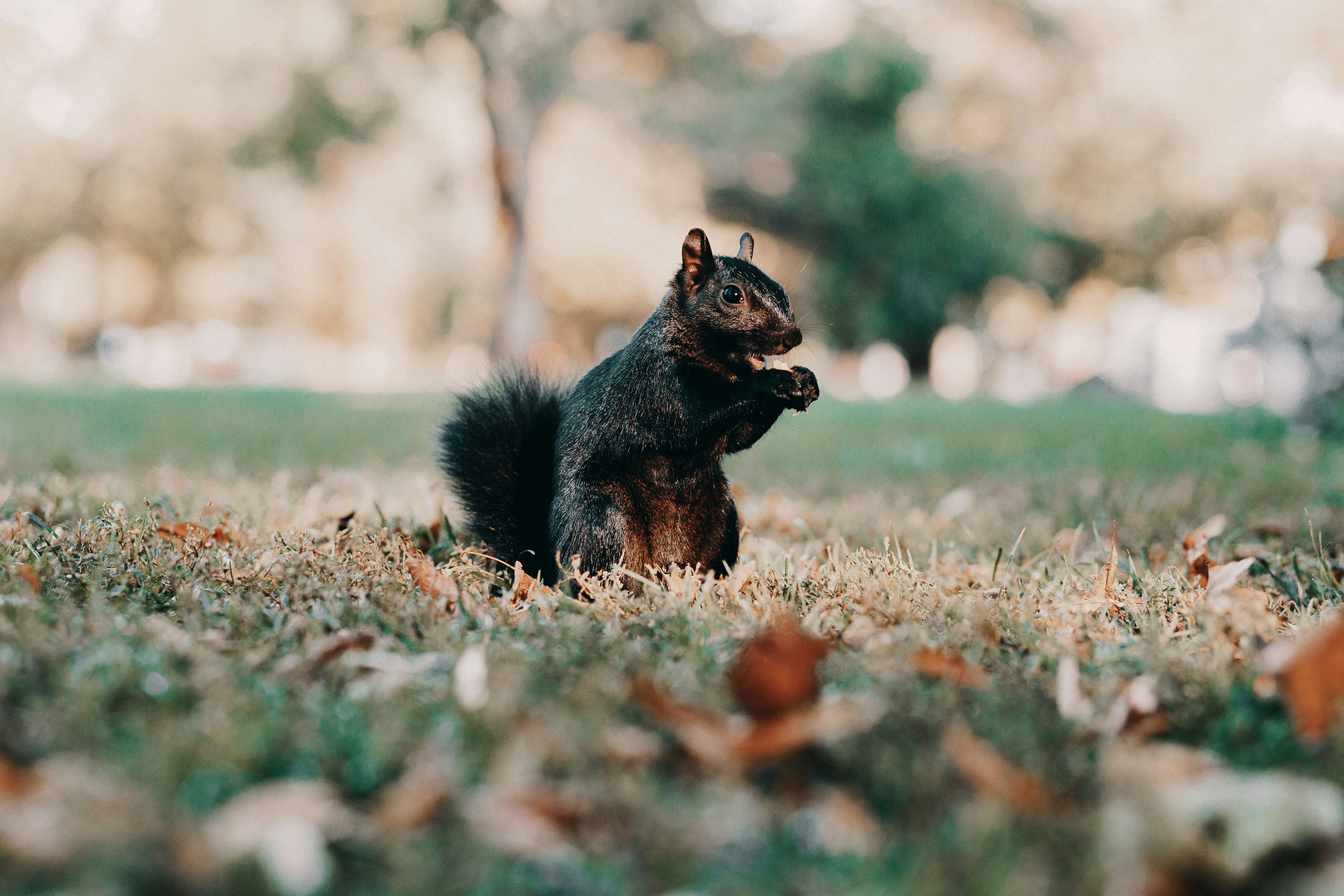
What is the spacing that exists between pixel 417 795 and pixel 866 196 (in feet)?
67.0

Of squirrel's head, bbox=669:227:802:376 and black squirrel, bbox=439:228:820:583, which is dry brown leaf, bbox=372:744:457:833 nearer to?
black squirrel, bbox=439:228:820:583

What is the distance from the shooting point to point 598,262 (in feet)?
86.1

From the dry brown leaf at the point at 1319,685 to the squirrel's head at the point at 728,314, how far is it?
4.16ft

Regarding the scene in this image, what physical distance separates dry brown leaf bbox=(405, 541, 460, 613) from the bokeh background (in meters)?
0.74

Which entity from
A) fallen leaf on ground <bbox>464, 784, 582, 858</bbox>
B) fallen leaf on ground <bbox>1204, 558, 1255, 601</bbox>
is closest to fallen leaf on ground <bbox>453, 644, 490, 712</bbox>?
fallen leaf on ground <bbox>464, 784, 582, 858</bbox>

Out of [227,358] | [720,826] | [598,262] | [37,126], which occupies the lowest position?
[720,826]

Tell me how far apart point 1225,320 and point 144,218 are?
104ft

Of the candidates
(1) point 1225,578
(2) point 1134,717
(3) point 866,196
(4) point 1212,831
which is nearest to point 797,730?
(4) point 1212,831

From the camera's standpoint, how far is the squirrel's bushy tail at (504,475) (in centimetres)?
243

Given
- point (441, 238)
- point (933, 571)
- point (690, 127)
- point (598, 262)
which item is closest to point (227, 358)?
point (441, 238)

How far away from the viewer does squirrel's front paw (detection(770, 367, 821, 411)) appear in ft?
7.05

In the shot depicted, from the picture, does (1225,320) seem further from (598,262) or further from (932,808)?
(932,808)

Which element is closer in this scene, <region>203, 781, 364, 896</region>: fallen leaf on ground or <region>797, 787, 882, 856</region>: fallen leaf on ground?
<region>203, 781, 364, 896</region>: fallen leaf on ground

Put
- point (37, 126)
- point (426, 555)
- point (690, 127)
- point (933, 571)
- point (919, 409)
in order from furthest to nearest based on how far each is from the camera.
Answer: point (37, 126) → point (690, 127) → point (919, 409) → point (426, 555) → point (933, 571)
